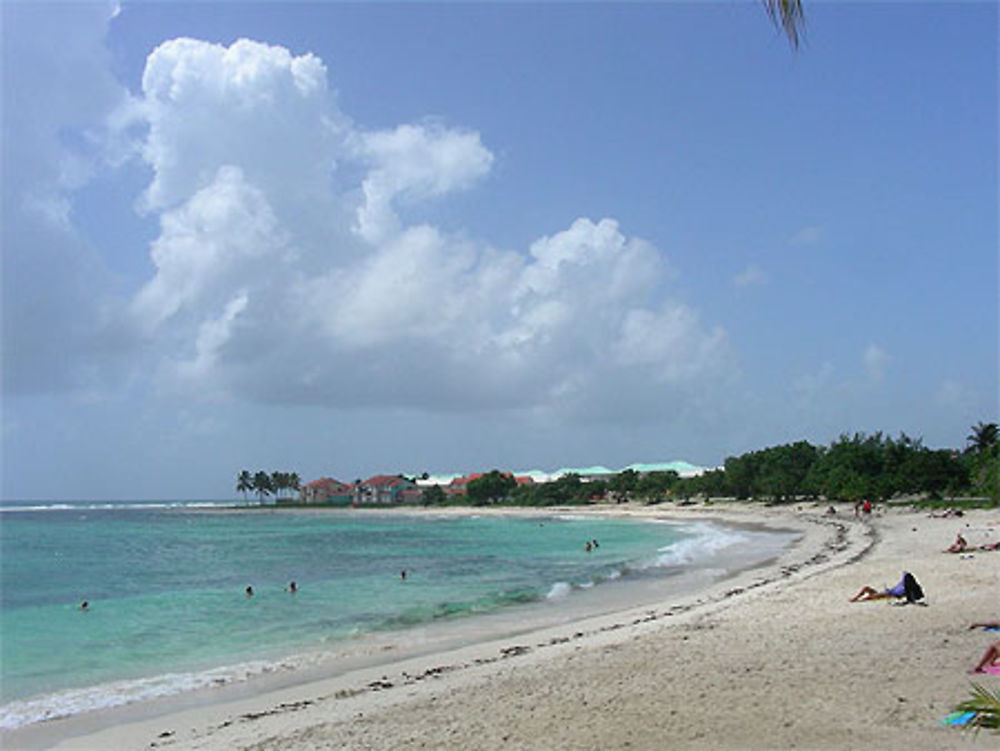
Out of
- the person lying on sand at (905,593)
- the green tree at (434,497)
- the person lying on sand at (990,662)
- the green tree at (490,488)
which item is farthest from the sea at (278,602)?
the green tree at (434,497)

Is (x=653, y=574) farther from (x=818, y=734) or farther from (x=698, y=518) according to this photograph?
(x=698, y=518)

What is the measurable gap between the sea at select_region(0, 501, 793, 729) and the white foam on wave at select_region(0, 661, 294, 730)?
4 centimetres

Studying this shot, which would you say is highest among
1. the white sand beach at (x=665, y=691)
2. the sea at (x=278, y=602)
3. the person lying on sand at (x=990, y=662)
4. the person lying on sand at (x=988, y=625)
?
the person lying on sand at (x=990, y=662)

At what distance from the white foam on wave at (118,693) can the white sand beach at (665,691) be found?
112 cm

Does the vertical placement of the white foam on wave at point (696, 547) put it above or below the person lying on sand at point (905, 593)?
below

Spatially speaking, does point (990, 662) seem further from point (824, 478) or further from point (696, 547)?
→ point (824, 478)

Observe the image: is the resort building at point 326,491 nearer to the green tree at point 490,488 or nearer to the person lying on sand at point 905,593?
the green tree at point 490,488

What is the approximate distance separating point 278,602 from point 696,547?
69.7 feet

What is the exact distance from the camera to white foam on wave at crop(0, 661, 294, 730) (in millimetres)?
11344

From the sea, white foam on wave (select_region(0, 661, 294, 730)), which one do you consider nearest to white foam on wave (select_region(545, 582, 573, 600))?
the sea

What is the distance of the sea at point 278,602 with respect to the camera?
1399cm

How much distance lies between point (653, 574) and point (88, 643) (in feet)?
56.8

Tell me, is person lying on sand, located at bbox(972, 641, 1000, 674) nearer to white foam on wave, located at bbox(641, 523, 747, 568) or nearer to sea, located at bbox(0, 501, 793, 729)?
sea, located at bbox(0, 501, 793, 729)

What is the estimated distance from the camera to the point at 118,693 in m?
12.4
